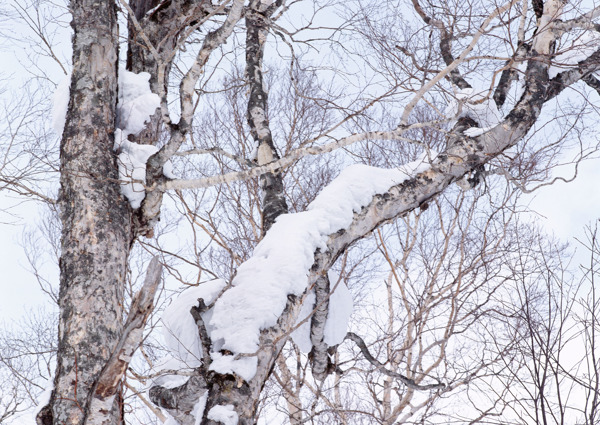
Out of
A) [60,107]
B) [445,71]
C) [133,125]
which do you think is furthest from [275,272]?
[60,107]

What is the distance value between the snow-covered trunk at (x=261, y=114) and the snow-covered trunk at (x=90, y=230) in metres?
1.10

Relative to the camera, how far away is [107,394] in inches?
103

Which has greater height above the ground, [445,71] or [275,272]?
[445,71]

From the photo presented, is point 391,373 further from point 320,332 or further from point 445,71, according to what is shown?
point 445,71

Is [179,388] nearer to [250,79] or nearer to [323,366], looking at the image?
[323,366]

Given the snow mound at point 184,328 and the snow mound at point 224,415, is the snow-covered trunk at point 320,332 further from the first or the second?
the snow mound at point 224,415

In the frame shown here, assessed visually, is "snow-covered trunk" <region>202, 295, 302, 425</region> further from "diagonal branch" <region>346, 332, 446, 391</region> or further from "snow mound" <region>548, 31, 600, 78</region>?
"snow mound" <region>548, 31, 600, 78</region>

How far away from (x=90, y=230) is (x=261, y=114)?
6.16 feet

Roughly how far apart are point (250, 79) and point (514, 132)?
2.46 m

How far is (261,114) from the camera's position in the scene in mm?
4688

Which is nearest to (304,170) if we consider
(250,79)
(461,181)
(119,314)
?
(250,79)

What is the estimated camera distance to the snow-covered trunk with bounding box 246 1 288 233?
163 inches

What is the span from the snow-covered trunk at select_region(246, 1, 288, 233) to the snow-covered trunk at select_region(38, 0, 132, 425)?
3.61 ft

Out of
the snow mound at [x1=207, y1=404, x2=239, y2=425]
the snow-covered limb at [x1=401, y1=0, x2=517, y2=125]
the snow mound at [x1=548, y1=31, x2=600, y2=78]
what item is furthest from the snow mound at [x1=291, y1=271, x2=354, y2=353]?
the snow mound at [x1=548, y1=31, x2=600, y2=78]
